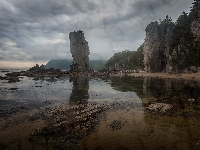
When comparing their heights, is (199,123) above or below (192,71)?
below

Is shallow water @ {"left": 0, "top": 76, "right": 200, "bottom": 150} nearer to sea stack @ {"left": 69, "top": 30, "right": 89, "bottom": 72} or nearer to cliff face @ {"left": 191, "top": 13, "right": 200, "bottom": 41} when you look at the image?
cliff face @ {"left": 191, "top": 13, "right": 200, "bottom": 41}

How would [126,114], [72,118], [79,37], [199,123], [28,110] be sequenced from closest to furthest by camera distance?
1. [199,123]
2. [72,118]
3. [126,114]
4. [28,110]
5. [79,37]

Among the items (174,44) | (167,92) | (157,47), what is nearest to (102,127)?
(167,92)

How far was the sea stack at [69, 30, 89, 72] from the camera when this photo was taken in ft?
297

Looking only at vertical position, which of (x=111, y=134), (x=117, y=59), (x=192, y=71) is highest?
(x=117, y=59)

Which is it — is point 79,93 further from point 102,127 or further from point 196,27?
point 196,27

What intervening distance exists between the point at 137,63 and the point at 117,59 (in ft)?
158

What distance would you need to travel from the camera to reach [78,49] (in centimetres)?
9125

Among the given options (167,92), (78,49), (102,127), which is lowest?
(102,127)

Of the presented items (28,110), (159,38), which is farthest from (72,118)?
(159,38)

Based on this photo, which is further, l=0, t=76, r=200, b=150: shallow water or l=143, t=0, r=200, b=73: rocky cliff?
l=143, t=0, r=200, b=73: rocky cliff

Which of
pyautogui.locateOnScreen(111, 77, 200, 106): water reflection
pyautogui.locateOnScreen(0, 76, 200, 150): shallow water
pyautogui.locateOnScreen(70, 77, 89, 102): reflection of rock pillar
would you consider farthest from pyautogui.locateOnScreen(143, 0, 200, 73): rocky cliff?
pyautogui.locateOnScreen(0, 76, 200, 150): shallow water

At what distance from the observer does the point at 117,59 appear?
5901 inches

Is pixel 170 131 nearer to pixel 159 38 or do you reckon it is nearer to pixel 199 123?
pixel 199 123
